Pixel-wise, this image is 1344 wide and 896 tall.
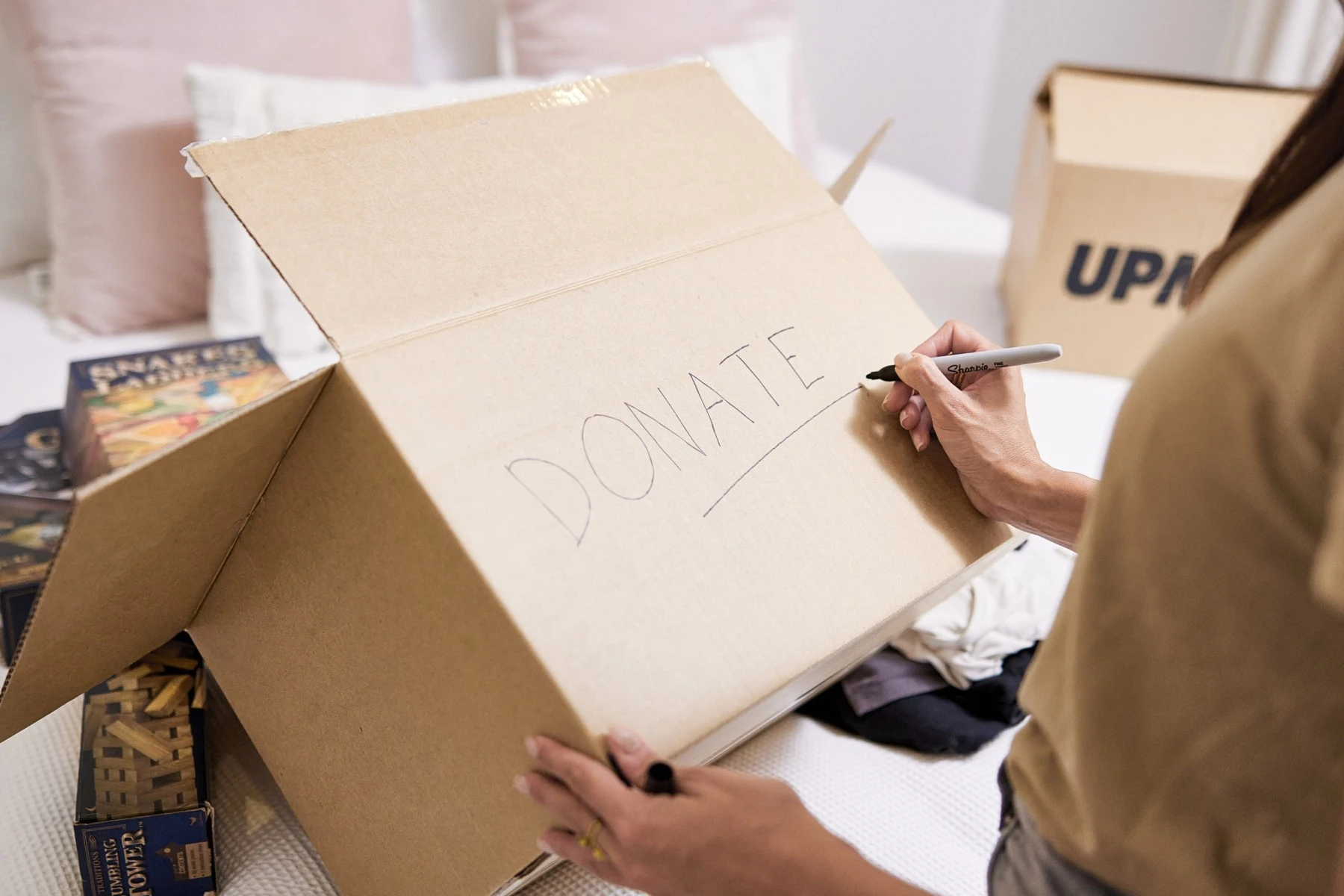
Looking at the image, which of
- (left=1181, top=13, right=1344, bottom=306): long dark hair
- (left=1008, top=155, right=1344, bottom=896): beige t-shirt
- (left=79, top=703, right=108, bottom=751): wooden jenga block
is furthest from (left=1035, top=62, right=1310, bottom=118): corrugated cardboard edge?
(left=79, top=703, right=108, bottom=751): wooden jenga block

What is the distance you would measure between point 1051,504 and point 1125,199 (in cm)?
84

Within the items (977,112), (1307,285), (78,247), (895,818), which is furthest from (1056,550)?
(977,112)

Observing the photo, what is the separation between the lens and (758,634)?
60cm

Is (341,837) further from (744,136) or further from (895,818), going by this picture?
(744,136)

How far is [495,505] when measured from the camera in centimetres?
56

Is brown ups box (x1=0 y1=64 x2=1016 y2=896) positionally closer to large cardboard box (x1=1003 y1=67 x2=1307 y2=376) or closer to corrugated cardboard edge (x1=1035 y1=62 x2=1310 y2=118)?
large cardboard box (x1=1003 y1=67 x2=1307 y2=376)

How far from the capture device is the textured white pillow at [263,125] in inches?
47.6

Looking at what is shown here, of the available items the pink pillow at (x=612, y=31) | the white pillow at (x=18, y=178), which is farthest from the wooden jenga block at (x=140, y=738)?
the pink pillow at (x=612, y=31)

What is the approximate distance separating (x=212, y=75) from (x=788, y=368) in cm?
92

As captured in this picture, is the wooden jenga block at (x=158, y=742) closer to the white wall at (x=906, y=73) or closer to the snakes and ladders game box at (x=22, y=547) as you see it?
the snakes and ladders game box at (x=22, y=547)

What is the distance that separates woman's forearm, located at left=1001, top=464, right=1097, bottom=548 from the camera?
2.39 ft

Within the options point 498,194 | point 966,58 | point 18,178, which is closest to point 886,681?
point 498,194

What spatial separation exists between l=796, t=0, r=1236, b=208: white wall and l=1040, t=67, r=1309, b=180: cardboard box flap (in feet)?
2.76

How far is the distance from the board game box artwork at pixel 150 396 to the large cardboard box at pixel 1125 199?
3.58 ft
